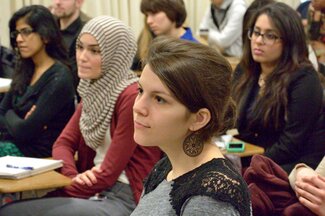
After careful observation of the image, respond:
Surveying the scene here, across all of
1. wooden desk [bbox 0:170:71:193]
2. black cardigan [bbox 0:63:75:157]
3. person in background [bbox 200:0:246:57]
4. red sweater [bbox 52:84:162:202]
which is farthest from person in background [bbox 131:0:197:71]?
wooden desk [bbox 0:170:71:193]

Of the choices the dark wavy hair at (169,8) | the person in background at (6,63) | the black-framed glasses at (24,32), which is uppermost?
the black-framed glasses at (24,32)

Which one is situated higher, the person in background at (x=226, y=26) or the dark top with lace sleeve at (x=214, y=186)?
the dark top with lace sleeve at (x=214, y=186)

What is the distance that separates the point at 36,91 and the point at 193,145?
1.73m

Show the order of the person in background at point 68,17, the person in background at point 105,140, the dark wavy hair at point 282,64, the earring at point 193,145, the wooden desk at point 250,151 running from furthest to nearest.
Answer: the person in background at point 68,17
the dark wavy hair at point 282,64
the wooden desk at point 250,151
the person in background at point 105,140
the earring at point 193,145

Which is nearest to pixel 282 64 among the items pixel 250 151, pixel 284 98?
pixel 284 98

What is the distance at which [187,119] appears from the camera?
1.25 m

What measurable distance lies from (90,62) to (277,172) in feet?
3.24

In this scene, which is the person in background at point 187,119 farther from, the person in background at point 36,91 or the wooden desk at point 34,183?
the person in background at point 36,91

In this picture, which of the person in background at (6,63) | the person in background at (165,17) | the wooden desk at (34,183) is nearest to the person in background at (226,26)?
the person in background at (165,17)

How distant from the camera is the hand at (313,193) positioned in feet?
5.17

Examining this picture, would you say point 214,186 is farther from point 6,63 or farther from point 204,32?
point 204,32

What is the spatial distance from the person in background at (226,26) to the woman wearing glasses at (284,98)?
7.77ft

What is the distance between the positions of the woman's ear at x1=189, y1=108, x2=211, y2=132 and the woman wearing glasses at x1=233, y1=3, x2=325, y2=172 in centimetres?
142

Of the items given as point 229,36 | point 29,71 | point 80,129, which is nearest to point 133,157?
point 80,129
